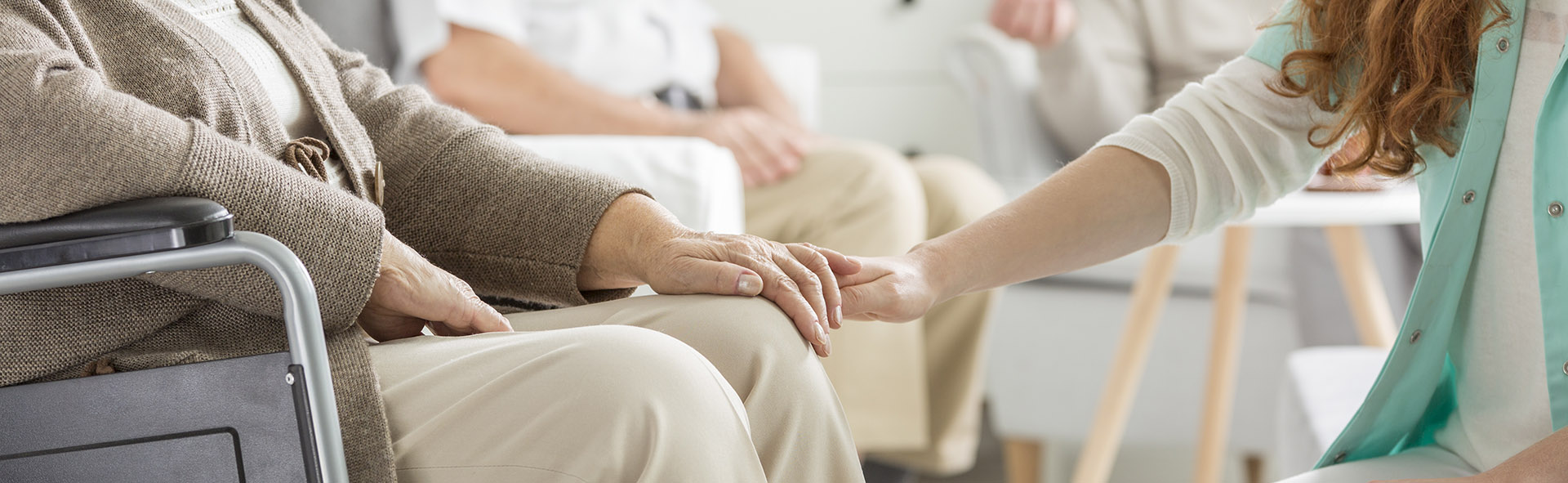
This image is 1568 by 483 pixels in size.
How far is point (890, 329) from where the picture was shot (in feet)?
6.07

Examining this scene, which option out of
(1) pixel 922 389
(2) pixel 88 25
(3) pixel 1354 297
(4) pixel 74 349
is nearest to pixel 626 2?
(1) pixel 922 389

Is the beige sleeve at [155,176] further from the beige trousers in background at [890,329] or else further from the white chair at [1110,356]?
the white chair at [1110,356]

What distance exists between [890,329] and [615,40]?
2.48 feet

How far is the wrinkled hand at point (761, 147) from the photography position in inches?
76.7

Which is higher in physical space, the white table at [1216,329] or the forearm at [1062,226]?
the forearm at [1062,226]

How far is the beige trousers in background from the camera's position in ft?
6.05

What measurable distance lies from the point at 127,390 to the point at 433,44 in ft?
4.19

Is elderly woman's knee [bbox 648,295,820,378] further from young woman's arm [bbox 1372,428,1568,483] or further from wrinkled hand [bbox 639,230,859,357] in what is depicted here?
young woman's arm [bbox 1372,428,1568,483]

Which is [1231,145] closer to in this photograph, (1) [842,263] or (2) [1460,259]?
(2) [1460,259]

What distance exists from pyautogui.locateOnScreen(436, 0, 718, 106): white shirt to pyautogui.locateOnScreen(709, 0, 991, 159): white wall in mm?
1090

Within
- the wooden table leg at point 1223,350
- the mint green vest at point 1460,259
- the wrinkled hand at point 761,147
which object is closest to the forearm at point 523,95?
the wrinkled hand at point 761,147

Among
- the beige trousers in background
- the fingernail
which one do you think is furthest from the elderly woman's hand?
the beige trousers in background

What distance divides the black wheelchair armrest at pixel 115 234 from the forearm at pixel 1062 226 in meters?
0.53

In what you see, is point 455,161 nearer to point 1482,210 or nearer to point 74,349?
point 74,349
